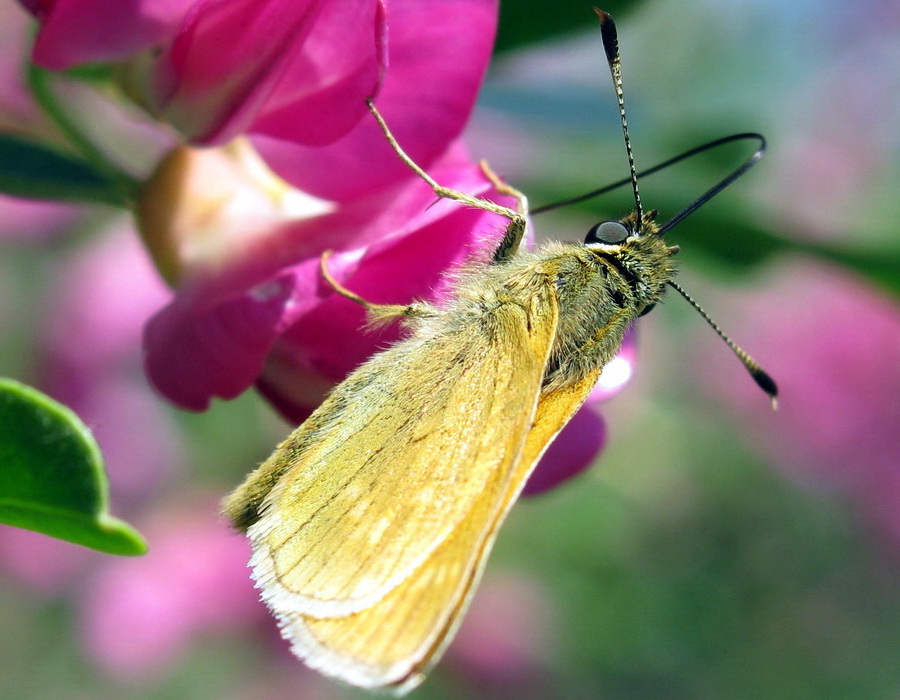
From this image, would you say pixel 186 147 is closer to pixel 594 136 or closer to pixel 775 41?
pixel 594 136

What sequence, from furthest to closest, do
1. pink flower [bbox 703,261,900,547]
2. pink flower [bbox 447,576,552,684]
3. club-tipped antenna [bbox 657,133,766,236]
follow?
pink flower [bbox 703,261,900,547]
pink flower [bbox 447,576,552,684]
club-tipped antenna [bbox 657,133,766,236]

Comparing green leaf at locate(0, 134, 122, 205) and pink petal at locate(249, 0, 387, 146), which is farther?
green leaf at locate(0, 134, 122, 205)

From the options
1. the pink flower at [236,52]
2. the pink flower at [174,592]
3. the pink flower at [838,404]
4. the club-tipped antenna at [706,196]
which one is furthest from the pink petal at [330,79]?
the pink flower at [838,404]

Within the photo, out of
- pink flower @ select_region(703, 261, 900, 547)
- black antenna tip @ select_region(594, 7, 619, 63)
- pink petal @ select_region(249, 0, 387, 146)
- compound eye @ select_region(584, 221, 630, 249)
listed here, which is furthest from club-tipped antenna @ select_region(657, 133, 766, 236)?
pink flower @ select_region(703, 261, 900, 547)

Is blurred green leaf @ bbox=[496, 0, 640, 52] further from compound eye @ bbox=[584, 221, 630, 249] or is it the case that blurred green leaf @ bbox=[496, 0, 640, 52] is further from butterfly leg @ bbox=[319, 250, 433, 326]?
butterfly leg @ bbox=[319, 250, 433, 326]

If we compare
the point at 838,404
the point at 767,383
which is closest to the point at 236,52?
the point at 767,383

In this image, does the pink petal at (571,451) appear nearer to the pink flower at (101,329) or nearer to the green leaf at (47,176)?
the green leaf at (47,176)

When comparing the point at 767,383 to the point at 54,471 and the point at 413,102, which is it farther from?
the point at 54,471
